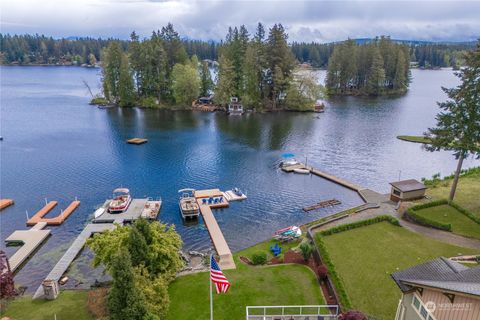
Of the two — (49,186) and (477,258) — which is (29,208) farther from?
(477,258)

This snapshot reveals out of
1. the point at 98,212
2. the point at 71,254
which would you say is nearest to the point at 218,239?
the point at 71,254

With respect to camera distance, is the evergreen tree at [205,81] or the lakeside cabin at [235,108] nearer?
the lakeside cabin at [235,108]

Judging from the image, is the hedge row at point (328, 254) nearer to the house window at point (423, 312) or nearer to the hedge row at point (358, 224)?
the hedge row at point (358, 224)

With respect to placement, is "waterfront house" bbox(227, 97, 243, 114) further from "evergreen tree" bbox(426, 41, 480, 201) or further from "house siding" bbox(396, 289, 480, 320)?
"house siding" bbox(396, 289, 480, 320)

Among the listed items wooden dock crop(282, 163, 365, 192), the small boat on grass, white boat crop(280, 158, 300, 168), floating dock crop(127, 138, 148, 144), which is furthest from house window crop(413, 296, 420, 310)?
floating dock crop(127, 138, 148, 144)

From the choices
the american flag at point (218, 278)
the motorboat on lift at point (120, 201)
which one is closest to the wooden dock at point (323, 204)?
the motorboat on lift at point (120, 201)

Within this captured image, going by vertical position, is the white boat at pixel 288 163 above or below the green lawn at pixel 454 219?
below

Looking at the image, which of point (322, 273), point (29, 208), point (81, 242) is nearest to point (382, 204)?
point (322, 273)
